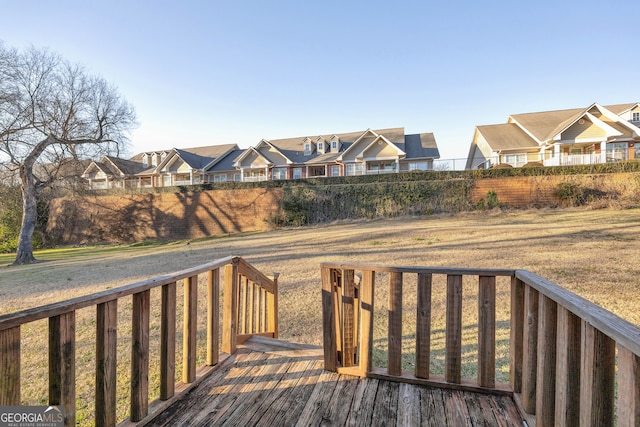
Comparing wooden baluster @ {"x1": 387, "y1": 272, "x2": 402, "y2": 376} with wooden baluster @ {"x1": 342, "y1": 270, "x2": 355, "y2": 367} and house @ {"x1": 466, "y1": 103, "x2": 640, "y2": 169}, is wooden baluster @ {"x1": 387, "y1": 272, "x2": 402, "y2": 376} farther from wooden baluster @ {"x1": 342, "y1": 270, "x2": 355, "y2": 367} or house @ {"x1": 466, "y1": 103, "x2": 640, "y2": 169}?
house @ {"x1": 466, "y1": 103, "x2": 640, "y2": 169}

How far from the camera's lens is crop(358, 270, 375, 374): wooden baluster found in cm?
241

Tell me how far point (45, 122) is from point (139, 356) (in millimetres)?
18737

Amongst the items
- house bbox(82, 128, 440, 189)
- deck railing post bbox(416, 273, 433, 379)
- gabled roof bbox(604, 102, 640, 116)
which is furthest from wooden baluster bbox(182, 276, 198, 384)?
gabled roof bbox(604, 102, 640, 116)

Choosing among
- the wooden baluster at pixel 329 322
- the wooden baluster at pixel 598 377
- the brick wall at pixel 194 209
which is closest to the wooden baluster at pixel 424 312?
the wooden baluster at pixel 329 322

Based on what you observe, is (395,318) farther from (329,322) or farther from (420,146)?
(420,146)

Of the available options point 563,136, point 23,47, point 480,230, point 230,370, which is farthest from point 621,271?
point 23,47

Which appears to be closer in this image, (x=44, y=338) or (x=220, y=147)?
(x=44, y=338)

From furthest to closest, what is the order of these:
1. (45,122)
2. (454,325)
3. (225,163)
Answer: (225,163)
(45,122)
(454,325)

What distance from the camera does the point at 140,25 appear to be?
28.9 ft

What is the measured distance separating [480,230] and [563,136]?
53.0 ft

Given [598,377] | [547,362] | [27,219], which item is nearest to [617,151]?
[547,362]

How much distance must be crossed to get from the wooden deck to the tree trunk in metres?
18.4

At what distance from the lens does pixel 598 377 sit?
3.70 feet

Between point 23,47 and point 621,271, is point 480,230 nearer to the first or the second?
point 621,271
